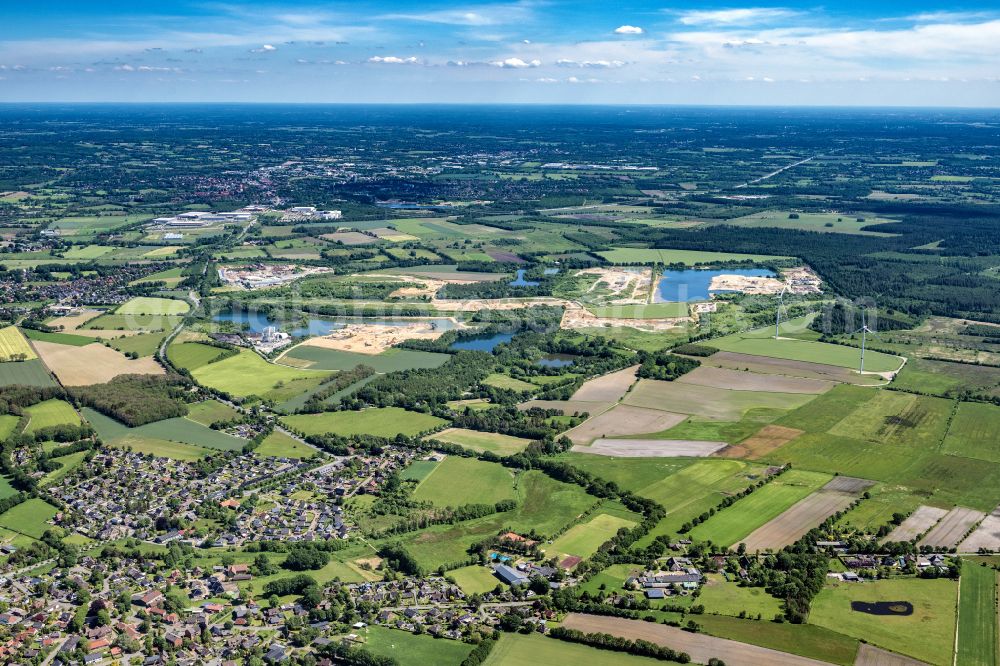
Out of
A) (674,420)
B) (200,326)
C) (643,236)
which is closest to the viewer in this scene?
(674,420)

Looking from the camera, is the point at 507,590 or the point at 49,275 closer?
the point at 507,590

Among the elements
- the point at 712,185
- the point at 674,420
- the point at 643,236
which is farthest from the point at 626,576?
the point at 712,185

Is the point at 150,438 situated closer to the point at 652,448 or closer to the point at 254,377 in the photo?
the point at 254,377

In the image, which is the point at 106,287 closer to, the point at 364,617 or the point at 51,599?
the point at 51,599

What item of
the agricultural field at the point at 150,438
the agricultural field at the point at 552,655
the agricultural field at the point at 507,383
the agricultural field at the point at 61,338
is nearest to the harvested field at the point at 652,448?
the agricultural field at the point at 507,383

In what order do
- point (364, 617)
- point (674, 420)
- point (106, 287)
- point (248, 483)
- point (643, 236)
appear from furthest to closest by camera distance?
point (643, 236), point (106, 287), point (674, 420), point (248, 483), point (364, 617)

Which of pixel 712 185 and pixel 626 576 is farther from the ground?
pixel 712 185

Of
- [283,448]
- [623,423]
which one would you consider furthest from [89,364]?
[623,423]
